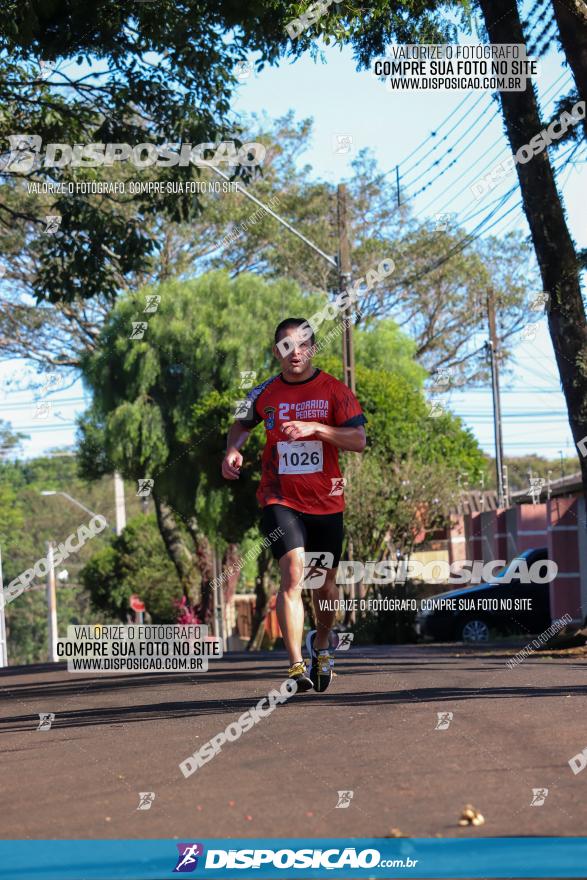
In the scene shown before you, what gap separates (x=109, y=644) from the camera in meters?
20.7

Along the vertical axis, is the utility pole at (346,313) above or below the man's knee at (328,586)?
above

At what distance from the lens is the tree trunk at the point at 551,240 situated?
531 inches

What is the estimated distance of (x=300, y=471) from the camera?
7953 mm

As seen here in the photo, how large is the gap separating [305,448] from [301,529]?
475 millimetres

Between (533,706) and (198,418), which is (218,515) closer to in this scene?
(198,418)

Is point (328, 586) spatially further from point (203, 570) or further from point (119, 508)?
point (119, 508)

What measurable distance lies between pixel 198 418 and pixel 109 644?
12792 millimetres

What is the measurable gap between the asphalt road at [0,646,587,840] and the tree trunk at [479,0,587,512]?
4.75 meters

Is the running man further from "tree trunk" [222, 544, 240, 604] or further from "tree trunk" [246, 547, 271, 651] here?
"tree trunk" [222, 544, 240, 604]

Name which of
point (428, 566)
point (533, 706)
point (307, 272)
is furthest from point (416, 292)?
point (533, 706)

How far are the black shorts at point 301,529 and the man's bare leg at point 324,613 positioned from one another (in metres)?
0.12

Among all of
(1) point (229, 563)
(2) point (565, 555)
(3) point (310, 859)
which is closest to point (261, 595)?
(1) point (229, 563)

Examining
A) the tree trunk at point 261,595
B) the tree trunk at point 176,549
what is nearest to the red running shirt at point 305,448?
the tree trunk at point 261,595

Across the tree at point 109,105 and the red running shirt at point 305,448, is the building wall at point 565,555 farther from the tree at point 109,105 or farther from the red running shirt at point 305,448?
the red running shirt at point 305,448
